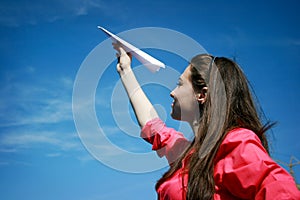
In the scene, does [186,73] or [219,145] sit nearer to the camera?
[219,145]

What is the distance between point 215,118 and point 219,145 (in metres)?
0.21

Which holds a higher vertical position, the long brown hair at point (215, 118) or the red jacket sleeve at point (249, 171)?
the long brown hair at point (215, 118)

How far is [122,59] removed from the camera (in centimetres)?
366

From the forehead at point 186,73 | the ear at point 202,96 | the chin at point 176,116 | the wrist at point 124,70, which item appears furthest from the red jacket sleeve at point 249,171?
the wrist at point 124,70

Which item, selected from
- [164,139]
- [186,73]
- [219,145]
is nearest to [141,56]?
[186,73]

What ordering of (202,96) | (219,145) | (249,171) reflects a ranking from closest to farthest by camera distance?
(249,171) < (219,145) < (202,96)

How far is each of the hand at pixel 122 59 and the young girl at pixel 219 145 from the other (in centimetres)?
74

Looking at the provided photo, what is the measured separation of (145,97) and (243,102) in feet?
3.77

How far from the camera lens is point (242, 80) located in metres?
2.79

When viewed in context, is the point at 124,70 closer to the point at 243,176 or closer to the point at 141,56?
the point at 141,56

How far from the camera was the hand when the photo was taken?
3641 mm

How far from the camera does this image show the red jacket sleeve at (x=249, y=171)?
212cm

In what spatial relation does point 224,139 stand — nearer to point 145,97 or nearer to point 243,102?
point 243,102

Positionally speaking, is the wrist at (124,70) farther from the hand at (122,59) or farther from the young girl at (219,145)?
the young girl at (219,145)
